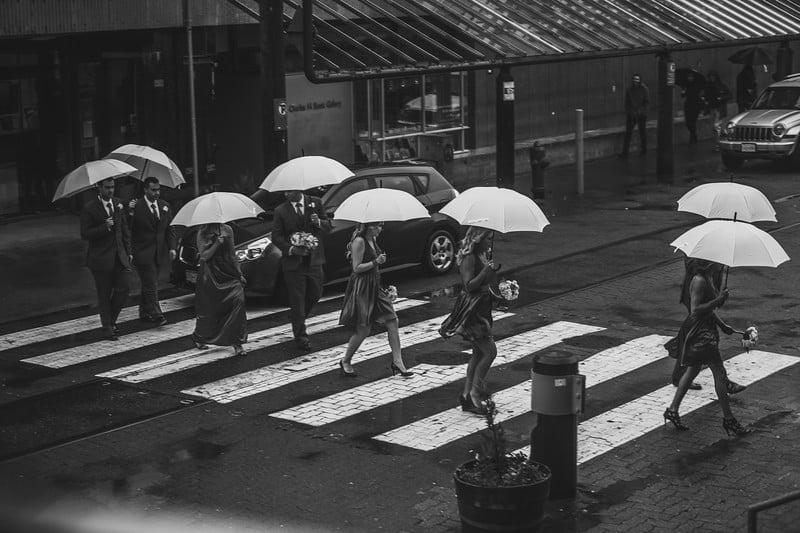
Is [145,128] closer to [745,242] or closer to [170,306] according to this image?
[170,306]

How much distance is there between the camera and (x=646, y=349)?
14.1 m

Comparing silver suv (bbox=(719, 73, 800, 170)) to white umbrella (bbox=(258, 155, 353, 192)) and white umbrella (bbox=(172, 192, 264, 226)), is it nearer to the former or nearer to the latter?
white umbrella (bbox=(258, 155, 353, 192))

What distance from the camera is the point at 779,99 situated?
2967 cm

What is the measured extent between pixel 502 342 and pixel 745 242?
4.17m

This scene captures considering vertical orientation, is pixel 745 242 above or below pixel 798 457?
above

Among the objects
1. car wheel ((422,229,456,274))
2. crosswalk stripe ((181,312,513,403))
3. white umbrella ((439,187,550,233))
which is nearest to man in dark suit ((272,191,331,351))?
crosswalk stripe ((181,312,513,403))

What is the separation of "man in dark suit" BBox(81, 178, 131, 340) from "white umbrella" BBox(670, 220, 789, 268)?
267 inches

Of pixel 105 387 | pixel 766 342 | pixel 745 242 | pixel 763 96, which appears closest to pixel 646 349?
pixel 766 342

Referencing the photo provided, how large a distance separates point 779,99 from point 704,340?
65.8 feet

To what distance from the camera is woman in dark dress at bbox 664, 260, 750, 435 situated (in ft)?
36.3

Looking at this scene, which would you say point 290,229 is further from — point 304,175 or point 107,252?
point 107,252

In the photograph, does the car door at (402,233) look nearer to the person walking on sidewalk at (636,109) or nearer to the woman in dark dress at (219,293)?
the woman in dark dress at (219,293)

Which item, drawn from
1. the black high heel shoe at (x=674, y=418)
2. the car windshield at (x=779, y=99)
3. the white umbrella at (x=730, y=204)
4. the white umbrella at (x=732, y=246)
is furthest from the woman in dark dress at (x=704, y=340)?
the car windshield at (x=779, y=99)

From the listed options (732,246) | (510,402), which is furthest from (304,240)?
(732,246)
